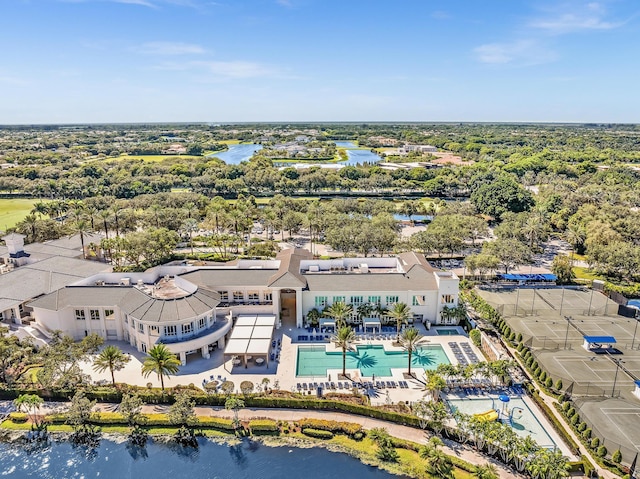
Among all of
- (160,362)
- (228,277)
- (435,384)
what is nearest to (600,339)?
(435,384)

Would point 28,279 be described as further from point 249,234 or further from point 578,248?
point 578,248

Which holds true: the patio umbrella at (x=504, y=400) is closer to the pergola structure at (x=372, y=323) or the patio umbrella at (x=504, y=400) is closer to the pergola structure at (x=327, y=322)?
the pergola structure at (x=372, y=323)

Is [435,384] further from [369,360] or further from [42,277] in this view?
[42,277]

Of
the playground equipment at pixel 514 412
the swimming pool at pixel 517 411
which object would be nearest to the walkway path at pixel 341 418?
the swimming pool at pixel 517 411

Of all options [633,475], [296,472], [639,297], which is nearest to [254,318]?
[296,472]

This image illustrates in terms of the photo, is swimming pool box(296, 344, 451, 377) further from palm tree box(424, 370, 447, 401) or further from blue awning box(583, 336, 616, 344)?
blue awning box(583, 336, 616, 344)

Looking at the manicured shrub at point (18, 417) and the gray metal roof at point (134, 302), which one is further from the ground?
the gray metal roof at point (134, 302)
